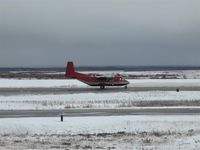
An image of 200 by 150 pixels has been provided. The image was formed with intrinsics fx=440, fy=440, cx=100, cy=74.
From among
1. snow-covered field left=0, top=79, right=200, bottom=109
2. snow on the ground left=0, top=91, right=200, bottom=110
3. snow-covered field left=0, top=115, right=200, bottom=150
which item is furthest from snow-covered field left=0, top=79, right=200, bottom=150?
snow-covered field left=0, top=79, right=200, bottom=109

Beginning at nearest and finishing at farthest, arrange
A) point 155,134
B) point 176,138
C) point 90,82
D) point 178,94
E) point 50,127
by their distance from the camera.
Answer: point 176,138
point 155,134
point 50,127
point 178,94
point 90,82

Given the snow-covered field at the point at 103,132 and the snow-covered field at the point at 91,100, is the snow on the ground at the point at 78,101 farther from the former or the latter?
the snow-covered field at the point at 103,132

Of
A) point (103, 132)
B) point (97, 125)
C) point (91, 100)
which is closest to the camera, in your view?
point (103, 132)

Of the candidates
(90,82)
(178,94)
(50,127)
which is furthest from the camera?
(90,82)

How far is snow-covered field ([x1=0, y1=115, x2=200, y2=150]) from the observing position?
15.2 meters

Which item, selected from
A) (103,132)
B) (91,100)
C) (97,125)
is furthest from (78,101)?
(103,132)

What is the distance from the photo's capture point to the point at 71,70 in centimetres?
5928

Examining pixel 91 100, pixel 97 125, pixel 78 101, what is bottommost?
pixel 97 125

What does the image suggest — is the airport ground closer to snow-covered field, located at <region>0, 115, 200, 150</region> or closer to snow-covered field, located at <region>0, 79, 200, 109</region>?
snow-covered field, located at <region>0, 115, 200, 150</region>

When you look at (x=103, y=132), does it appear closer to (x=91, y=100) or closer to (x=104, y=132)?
(x=104, y=132)

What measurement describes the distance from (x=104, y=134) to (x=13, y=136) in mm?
3733

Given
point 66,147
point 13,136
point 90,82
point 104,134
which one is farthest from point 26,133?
point 90,82

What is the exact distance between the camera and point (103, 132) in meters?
19.2

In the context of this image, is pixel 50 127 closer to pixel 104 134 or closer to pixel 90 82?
pixel 104 134
